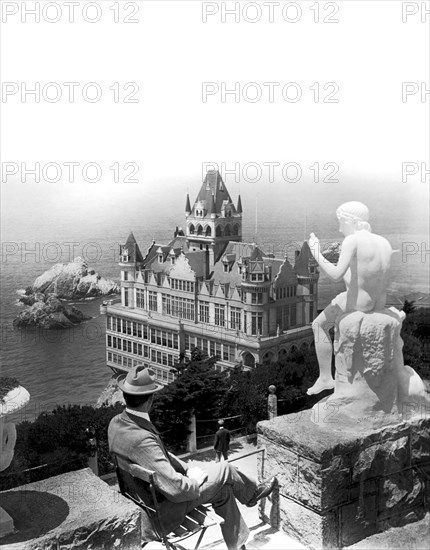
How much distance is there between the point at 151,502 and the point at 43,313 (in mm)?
6712

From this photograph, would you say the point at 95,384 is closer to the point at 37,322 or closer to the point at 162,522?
the point at 37,322

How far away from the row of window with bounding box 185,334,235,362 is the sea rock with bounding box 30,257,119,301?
144 cm

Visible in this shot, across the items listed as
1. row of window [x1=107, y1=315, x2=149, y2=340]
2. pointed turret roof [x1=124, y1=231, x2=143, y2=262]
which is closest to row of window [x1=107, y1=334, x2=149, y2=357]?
row of window [x1=107, y1=315, x2=149, y2=340]

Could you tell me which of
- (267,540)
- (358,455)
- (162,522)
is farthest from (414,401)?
(162,522)

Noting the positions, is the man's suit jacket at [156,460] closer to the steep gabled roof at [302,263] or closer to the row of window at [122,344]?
the row of window at [122,344]

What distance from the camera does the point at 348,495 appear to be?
4094 mm

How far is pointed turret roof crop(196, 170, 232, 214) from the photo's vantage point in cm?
922

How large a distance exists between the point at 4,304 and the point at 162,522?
673 cm

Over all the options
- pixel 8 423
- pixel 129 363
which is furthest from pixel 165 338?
pixel 8 423

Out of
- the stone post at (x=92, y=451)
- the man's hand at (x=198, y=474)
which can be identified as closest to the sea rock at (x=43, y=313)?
the stone post at (x=92, y=451)

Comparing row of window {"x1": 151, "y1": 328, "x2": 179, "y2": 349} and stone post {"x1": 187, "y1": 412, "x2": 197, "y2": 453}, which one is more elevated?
row of window {"x1": 151, "y1": 328, "x2": 179, "y2": 349}

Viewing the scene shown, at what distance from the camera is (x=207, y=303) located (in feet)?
33.8

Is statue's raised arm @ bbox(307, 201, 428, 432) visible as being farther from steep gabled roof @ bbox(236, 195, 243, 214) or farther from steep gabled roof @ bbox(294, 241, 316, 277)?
steep gabled roof @ bbox(294, 241, 316, 277)

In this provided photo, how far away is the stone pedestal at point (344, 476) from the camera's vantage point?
3.97 metres
